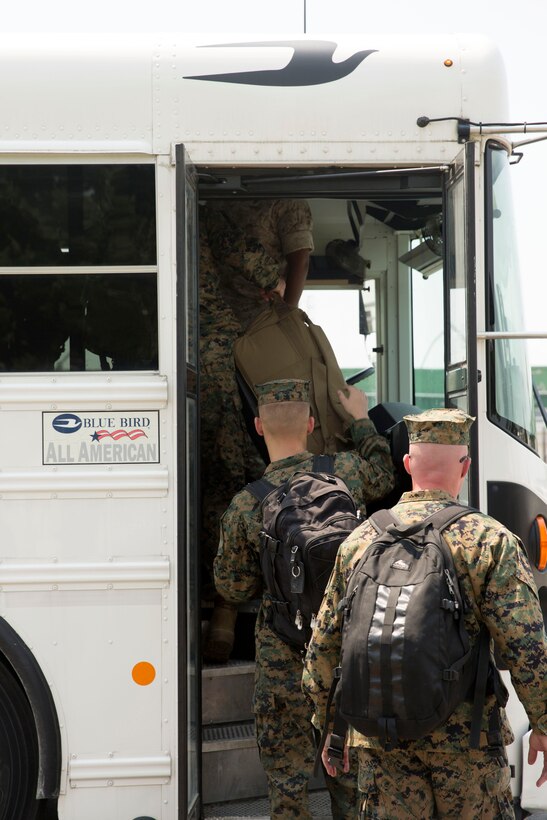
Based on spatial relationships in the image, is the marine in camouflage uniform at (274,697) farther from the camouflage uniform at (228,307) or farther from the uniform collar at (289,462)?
the camouflage uniform at (228,307)

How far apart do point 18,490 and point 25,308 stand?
63 cm

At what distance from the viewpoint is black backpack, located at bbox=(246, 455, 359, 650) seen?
9.48ft

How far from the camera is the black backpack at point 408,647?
7.22 ft

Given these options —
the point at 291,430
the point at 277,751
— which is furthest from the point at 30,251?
the point at 277,751

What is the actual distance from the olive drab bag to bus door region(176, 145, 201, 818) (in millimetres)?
792

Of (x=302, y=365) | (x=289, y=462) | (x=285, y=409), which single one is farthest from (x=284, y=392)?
→ (x=302, y=365)

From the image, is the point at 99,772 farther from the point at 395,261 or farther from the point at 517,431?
the point at 395,261

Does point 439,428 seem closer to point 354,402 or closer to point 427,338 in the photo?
point 354,402

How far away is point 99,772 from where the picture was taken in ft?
10.0

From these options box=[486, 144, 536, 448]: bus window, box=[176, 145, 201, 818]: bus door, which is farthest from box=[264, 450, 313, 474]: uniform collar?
box=[486, 144, 536, 448]: bus window

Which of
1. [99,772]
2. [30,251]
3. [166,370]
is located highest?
[30,251]

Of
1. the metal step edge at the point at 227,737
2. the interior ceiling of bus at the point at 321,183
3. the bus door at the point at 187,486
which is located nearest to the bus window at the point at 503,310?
the interior ceiling of bus at the point at 321,183

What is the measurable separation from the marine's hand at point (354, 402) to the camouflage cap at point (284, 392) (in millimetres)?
588

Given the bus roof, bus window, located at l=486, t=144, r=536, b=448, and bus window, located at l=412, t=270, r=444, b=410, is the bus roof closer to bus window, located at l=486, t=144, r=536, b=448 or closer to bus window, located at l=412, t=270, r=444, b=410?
bus window, located at l=486, t=144, r=536, b=448
